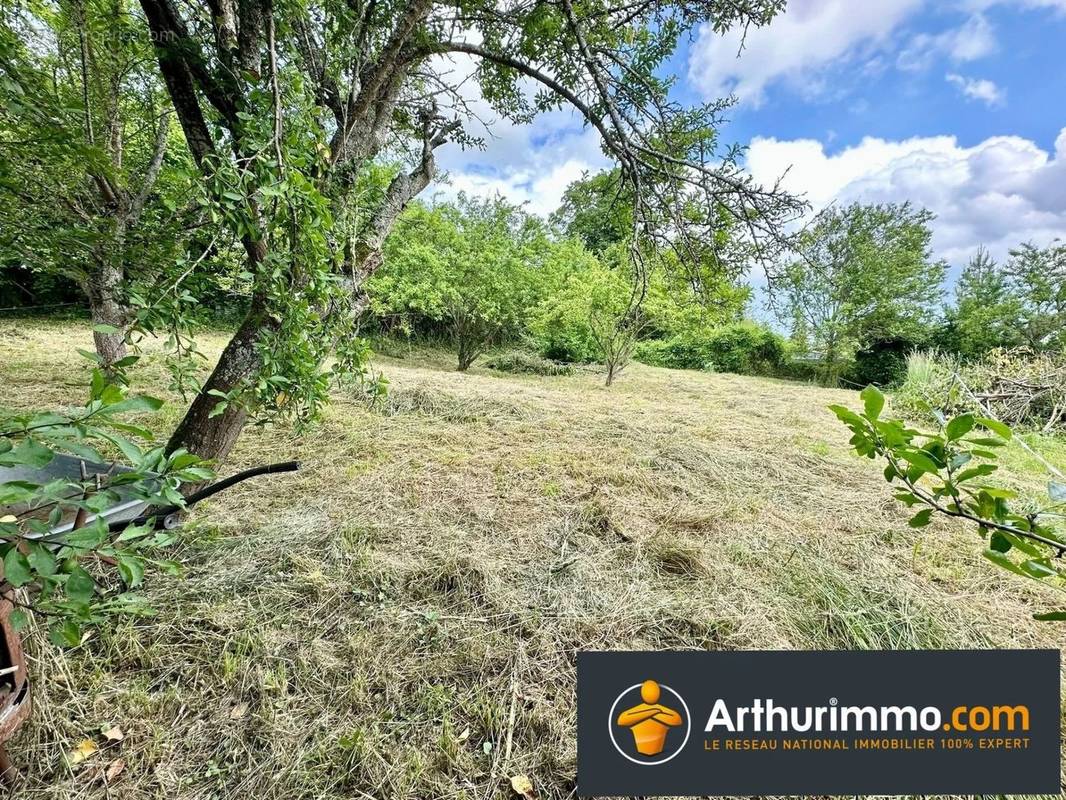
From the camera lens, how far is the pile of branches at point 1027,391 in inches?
195

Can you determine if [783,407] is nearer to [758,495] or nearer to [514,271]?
[758,495]

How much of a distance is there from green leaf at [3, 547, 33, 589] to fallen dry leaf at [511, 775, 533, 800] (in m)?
1.11

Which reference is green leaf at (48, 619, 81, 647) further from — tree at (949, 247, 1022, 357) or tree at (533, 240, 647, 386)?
tree at (949, 247, 1022, 357)

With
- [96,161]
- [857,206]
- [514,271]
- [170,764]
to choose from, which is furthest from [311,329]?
[857,206]

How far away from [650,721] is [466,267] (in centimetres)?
906

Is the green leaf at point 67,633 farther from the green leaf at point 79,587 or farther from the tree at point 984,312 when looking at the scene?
the tree at point 984,312

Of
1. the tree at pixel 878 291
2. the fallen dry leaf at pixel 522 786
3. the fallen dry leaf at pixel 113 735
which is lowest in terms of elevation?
the fallen dry leaf at pixel 113 735

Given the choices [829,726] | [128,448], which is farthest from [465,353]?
[128,448]

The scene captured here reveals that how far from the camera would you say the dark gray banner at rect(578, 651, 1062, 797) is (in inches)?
45.0

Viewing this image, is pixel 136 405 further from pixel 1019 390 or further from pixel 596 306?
pixel 596 306

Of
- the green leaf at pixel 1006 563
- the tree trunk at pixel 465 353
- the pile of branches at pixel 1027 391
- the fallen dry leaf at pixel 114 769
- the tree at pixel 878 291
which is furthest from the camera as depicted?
the tree at pixel 878 291

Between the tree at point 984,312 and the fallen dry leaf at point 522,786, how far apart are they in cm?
1468

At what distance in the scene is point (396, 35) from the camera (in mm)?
2322

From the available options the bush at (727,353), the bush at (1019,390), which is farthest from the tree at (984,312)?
the bush at (1019,390)
